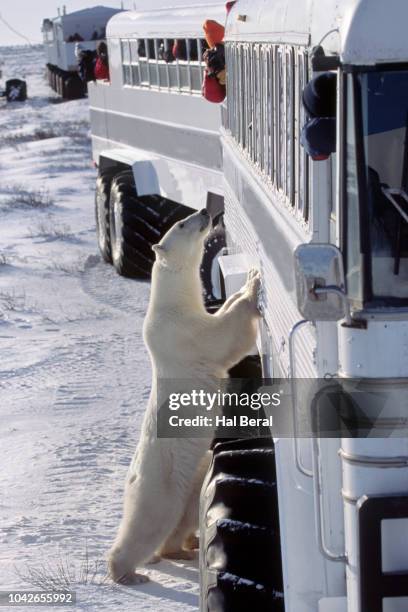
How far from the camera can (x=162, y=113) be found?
1116 cm

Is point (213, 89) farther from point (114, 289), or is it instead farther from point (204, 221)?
point (114, 289)

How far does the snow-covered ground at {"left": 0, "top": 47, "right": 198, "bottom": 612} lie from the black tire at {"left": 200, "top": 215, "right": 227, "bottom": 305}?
753mm

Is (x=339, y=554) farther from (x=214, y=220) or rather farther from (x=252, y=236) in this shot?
(x=214, y=220)

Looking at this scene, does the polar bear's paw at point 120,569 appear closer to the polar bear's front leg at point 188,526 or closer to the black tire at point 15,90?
the polar bear's front leg at point 188,526

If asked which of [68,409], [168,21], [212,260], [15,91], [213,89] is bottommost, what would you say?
[15,91]

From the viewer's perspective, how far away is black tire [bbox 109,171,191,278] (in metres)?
11.5

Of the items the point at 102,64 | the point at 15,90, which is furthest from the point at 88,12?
the point at 102,64

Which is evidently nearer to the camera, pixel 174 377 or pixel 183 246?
pixel 174 377

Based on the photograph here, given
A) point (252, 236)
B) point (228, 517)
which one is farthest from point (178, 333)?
point (228, 517)

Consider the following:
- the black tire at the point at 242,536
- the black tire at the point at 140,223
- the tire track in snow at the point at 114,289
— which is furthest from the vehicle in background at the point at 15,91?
the black tire at the point at 242,536

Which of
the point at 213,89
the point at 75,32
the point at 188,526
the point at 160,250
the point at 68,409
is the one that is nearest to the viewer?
the point at 188,526

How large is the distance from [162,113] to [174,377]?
20.7 feet

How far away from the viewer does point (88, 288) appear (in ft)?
38.6

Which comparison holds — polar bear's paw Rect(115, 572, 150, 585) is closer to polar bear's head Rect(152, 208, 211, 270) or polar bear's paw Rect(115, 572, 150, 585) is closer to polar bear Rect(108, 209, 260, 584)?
polar bear Rect(108, 209, 260, 584)
